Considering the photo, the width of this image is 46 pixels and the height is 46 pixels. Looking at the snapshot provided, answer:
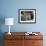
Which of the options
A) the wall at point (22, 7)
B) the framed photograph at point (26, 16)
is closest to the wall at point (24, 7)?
the wall at point (22, 7)

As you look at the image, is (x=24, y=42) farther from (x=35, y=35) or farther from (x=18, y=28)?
(x=18, y=28)

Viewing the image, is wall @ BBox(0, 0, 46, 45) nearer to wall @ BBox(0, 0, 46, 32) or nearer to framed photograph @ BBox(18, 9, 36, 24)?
wall @ BBox(0, 0, 46, 32)

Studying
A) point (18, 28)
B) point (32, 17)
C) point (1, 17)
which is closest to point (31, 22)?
point (32, 17)

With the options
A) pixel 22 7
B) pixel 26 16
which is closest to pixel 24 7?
pixel 22 7

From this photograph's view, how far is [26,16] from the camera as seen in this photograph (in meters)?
4.38

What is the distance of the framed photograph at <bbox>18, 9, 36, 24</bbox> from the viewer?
171 inches

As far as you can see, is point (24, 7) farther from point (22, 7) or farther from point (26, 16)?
point (26, 16)

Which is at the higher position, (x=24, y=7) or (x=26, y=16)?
(x=24, y=7)

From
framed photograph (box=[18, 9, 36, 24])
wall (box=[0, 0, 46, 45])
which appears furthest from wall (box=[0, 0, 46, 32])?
framed photograph (box=[18, 9, 36, 24])

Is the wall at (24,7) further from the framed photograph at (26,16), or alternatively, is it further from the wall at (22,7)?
the framed photograph at (26,16)

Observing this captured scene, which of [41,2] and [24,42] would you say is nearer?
[24,42]

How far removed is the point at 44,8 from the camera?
4.37 metres

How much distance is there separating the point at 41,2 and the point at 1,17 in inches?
58.1

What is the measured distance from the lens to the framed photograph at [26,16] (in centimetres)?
434
